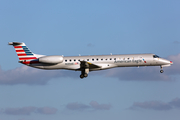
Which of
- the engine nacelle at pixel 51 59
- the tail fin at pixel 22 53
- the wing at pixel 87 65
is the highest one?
the tail fin at pixel 22 53

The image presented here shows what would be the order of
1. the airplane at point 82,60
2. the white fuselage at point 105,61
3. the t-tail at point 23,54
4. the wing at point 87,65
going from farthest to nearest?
1. the t-tail at point 23,54
2. the white fuselage at point 105,61
3. the airplane at point 82,60
4. the wing at point 87,65

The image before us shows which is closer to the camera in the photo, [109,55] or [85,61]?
[85,61]

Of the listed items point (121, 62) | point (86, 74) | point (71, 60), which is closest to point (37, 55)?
point (71, 60)

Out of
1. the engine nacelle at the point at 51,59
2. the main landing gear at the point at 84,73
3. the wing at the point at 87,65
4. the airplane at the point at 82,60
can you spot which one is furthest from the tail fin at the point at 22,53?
the wing at the point at 87,65

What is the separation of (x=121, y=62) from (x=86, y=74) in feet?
17.4

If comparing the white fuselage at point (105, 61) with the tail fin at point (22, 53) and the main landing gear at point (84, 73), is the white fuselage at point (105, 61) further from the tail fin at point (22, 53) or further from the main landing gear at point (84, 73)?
the tail fin at point (22, 53)

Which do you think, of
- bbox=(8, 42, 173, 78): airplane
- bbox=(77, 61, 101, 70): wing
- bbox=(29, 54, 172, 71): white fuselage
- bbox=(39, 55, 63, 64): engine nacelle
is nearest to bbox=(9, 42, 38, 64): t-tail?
bbox=(8, 42, 173, 78): airplane

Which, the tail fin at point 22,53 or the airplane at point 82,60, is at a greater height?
the tail fin at point 22,53

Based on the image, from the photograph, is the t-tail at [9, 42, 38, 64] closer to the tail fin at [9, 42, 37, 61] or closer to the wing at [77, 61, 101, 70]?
the tail fin at [9, 42, 37, 61]

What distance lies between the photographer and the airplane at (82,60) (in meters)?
41.6

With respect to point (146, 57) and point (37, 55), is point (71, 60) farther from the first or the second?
point (146, 57)

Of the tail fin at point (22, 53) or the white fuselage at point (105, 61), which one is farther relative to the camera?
the tail fin at point (22, 53)

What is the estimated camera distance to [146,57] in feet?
140

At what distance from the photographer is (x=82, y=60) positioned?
42.0 metres
